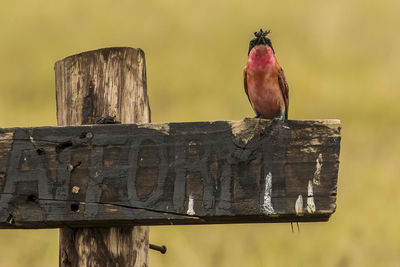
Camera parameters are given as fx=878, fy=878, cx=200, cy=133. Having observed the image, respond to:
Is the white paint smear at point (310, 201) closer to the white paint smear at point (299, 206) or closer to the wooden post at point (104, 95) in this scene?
the white paint smear at point (299, 206)

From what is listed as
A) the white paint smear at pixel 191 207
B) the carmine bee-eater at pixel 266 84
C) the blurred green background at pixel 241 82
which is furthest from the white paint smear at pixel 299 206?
the blurred green background at pixel 241 82

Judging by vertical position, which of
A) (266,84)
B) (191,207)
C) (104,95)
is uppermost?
(266,84)

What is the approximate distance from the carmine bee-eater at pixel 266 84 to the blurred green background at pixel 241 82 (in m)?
2.73

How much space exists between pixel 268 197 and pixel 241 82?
8.09 meters

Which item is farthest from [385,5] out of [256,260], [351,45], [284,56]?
[256,260]

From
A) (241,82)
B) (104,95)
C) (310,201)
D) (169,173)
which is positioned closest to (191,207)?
(169,173)

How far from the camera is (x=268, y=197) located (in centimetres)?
254

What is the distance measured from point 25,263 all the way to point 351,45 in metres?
6.56

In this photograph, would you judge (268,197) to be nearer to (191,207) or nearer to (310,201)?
(310,201)

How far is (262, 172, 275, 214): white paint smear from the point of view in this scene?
8.29 feet

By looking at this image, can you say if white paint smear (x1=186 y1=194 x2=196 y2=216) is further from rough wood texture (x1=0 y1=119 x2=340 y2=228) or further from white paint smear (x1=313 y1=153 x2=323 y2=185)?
white paint smear (x1=313 y1=153 x2=323 y2=185)

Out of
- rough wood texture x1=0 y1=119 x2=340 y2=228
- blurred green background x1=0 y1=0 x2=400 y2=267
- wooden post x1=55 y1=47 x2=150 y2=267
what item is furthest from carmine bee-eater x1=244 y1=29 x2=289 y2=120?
blurred green background x1=0 y1=0 x2=400 y2=267

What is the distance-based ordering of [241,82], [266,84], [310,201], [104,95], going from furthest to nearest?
[241,82] → [266,84] → [104,95] → [310,201]

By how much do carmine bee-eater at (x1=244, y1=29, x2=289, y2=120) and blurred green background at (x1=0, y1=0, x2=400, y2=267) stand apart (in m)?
2.73
